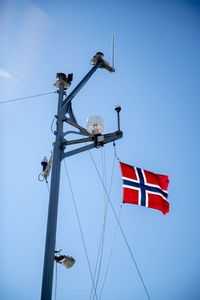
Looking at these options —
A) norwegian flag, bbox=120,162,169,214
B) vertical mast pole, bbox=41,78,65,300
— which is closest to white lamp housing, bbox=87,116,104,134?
vertical mast pole, bbox=41,78,65,300

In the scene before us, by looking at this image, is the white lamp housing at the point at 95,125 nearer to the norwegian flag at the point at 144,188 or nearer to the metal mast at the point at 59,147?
the metal mast at the point at 59,147

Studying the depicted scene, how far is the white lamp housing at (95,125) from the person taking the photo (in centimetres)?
460

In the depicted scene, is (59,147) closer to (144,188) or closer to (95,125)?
(95,125)

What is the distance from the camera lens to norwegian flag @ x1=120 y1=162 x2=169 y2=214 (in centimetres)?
590

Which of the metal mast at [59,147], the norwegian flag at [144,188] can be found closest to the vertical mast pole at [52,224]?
the metal mast at [59,147]

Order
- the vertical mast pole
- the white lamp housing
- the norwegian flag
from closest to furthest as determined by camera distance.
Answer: the vertical mast pole
the white lamp housing
the norwegian flag

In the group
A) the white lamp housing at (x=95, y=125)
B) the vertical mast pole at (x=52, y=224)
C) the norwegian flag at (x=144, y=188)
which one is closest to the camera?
the vertical mast pole at (x=52, y=224)

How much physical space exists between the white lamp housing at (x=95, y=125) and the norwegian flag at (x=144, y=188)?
175cm

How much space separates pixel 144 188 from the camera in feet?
20.4

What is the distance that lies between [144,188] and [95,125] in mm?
2495

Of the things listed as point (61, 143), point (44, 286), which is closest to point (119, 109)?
point (61, 143)

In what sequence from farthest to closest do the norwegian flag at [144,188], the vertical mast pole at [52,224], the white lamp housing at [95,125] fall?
the norwegian flag at [144,188], the white lamp housing at [95,125], the vertical mast pole at [52,224]

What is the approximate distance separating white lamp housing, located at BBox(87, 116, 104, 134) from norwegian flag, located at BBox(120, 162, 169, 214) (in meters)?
1.75

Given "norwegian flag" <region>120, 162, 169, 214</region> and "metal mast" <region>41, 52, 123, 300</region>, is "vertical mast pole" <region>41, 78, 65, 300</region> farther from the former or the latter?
"norwegian flag" <region>120, 162, 169, 214</region>
